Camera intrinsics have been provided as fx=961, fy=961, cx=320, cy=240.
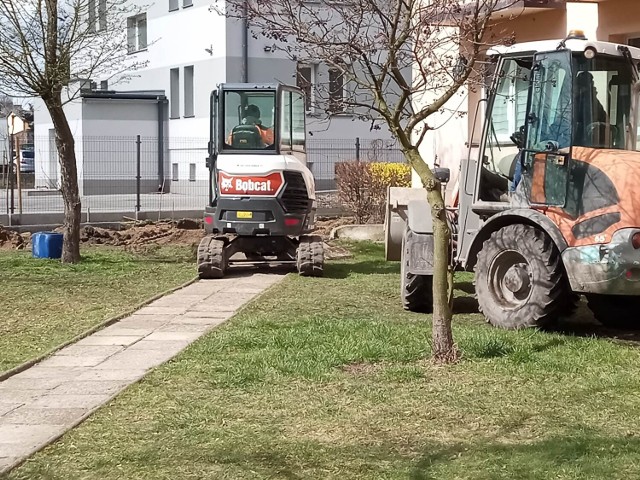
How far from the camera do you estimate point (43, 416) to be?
6270mm

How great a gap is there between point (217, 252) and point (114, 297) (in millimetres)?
2030

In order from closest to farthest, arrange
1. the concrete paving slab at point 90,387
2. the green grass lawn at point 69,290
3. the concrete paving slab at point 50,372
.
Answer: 1. the concrete paving slab at point 90,387
2. the concrete paving slab at point 50,372
3. the green grass lawn at point 69,290

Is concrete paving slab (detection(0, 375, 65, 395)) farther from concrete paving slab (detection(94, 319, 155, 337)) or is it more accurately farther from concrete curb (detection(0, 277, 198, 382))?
concrete paving slab (detection(94, 319, 155, 337))

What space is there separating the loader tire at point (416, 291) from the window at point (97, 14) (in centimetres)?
700

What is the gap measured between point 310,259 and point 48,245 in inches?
196

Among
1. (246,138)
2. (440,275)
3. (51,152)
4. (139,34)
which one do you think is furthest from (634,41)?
(139,34)

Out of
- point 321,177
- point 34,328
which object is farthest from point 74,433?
point 321,177

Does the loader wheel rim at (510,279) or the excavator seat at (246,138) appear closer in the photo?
the loader wheel rim at (510,279)

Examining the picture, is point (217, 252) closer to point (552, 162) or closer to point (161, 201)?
point (552, 162)

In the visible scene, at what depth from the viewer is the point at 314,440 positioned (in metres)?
5.64

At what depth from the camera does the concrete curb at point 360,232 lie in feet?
63.8

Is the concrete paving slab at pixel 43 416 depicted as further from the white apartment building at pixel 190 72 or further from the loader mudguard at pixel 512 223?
the white apartment building at pixel 190 72

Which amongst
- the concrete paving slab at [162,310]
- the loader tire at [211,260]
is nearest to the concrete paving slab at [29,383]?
the concrete paving slab at [162,310]

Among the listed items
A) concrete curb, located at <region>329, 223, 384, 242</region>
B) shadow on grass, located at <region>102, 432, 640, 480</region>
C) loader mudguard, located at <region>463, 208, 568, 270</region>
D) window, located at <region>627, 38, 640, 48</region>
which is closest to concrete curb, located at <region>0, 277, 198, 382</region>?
shadow on grass, located at <region>102, 432, 640, 480</region>
